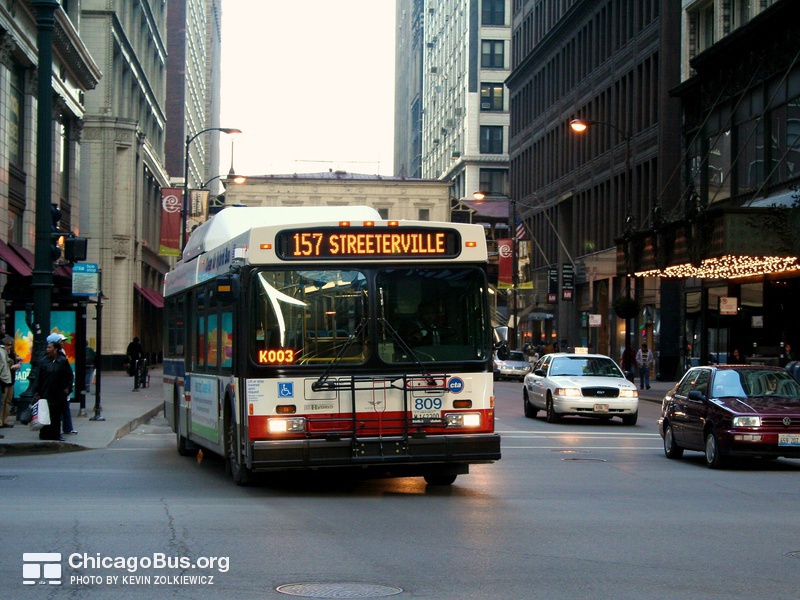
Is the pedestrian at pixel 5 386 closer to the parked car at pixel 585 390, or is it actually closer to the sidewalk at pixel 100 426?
the sidewalk at pixel 100 426

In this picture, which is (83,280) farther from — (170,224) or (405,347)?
(170,224)

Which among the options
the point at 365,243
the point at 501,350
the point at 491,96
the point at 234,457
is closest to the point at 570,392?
the point at 501,350

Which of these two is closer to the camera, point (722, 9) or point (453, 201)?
point (722, 9)

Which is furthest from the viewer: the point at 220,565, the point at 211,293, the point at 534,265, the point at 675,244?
the point at 534,265

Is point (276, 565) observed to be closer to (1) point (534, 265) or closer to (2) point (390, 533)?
(2) point (390, 533)

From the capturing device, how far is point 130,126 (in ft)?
201

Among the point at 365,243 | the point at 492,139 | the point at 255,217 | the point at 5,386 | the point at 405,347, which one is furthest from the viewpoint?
the point at 492,139

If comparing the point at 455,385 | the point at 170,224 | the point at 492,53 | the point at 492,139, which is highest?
the point at 492,53

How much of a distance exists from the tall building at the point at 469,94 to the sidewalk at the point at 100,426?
82.1 meters

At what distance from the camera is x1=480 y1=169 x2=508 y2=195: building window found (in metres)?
119

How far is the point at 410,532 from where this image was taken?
11.0m

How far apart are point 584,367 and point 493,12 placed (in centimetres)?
9269

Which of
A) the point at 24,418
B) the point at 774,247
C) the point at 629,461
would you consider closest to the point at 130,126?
the point at 774,247

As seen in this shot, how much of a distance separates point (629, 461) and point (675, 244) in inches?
951
